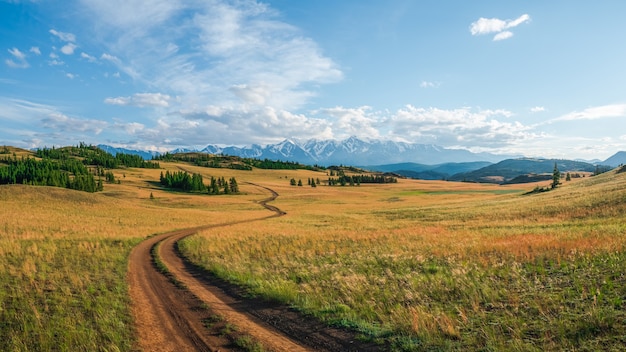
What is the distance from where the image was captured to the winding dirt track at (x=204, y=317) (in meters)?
8.47

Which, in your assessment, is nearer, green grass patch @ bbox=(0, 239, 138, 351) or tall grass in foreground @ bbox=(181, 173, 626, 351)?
tall grass in foreground @ bbox=(181, 173, 626, 351)

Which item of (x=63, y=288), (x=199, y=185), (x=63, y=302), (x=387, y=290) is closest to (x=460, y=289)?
(x=387, y=290)

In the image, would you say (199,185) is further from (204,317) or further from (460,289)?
(460,289)

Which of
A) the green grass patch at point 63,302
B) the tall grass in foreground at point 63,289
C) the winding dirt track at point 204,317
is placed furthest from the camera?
the tall grass in foreground at point 63,289

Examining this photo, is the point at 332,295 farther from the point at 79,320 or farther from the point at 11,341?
the point at 11,341

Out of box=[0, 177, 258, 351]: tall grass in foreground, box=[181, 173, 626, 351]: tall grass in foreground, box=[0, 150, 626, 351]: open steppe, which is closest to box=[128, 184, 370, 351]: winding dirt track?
box=[0, 150, 626, 351]: open steppe

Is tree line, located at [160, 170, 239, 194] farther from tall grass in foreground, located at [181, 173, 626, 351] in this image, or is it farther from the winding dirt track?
the winding dirt track

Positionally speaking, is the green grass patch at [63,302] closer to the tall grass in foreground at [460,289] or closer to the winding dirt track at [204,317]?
the winding dirt track at [204,317]

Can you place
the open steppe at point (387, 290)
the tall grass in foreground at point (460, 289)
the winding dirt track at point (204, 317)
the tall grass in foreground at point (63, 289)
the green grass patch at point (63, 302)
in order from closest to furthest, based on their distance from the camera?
the tall grass in foreground at point (460, 289) < the open steppe at point (387, 290) < the winding dirt track at point (204, 317) < the green grass patch at point (63, 302) < the tall grass in foreground at point (63, 289)

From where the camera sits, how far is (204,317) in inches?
414

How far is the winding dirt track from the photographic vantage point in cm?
847

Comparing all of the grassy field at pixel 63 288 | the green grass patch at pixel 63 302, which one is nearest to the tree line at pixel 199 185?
the grassy field at pixel 63 288

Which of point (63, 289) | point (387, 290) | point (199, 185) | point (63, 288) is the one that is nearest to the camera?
point (387, 290)

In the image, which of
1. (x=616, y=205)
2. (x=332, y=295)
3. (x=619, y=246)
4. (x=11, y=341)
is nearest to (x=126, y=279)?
(x=11, y=341)
